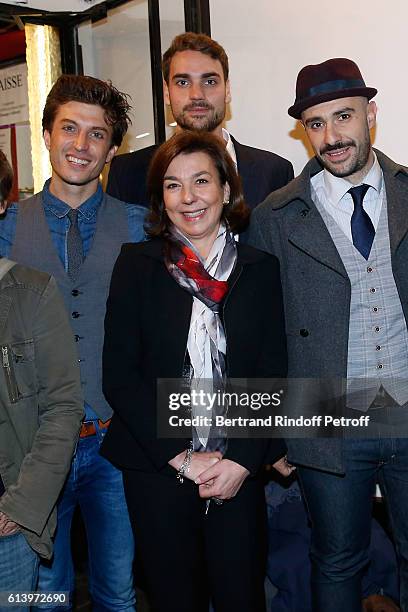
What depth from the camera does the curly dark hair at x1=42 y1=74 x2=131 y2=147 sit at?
2387mm

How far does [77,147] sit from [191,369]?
808mm

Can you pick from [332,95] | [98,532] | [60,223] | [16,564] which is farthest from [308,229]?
[16,564]

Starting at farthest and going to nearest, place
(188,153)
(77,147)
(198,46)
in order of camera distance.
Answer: (198,46), (77,147), (188,153)

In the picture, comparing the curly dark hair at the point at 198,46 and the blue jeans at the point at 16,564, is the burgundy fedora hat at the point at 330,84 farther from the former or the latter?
the blue jeans at the point at 16,564

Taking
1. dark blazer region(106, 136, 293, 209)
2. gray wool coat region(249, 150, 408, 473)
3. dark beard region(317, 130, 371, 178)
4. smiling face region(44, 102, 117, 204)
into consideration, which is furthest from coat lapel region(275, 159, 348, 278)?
smiling face region(44, 102, 117, 204)

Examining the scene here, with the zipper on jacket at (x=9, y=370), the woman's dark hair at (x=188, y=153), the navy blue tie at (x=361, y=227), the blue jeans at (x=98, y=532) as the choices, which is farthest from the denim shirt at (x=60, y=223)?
the navy blue tie at (x=361, y=227)

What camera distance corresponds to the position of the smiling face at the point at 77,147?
237 centimetres

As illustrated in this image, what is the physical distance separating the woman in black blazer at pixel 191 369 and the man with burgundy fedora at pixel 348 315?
Result: 0.43ft

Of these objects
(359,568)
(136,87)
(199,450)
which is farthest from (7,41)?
(359,568)

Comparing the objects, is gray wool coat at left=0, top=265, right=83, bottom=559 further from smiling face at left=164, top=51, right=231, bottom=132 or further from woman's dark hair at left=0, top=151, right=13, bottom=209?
smiling face at left=164, top=51, right=231, bottom=132

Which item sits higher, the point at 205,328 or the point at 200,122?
the point at 200,122

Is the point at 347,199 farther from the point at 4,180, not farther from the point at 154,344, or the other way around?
the point at 4,180

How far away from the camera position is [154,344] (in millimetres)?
2168

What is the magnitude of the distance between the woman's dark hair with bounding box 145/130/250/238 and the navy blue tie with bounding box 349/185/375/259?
342mm
